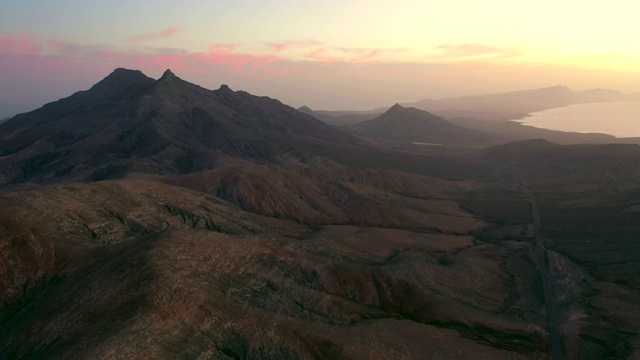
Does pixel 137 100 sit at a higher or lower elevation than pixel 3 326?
higher

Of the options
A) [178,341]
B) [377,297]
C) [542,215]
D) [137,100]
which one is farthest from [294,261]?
[137,100]

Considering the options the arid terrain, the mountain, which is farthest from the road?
the mountain

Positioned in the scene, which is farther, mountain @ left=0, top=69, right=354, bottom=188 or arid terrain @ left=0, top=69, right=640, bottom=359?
mountain @ left=0, top=69, right=354, bottom=188

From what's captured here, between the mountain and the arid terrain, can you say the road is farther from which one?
the mountain

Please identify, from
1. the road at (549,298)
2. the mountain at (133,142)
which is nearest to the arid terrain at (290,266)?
the road at (549,298)

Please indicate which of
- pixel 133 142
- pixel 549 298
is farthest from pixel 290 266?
pixel 133 142

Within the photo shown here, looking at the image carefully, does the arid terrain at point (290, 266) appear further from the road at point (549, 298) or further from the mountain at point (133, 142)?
the mountain at point (133, 142)

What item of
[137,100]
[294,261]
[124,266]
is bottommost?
[294,261]

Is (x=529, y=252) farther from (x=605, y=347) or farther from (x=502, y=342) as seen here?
(x=502, y=342)
